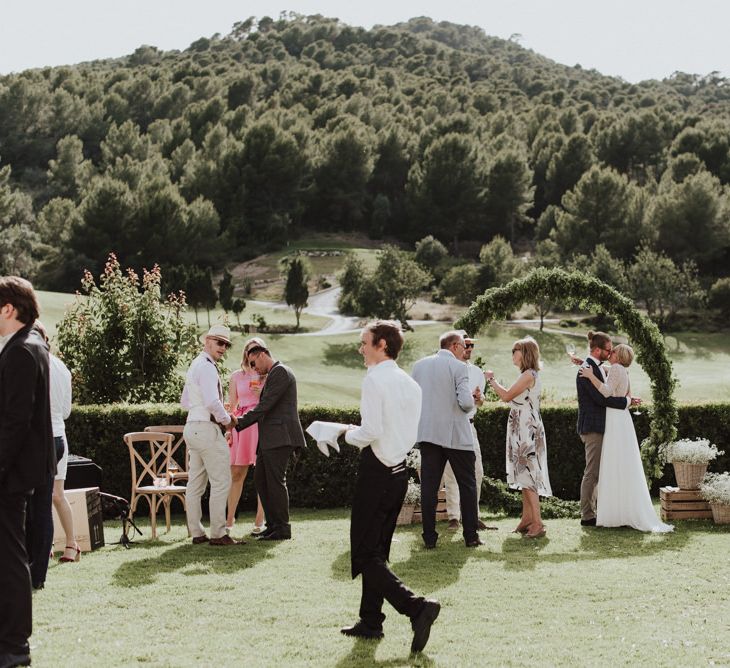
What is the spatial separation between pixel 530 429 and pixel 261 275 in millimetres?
59151

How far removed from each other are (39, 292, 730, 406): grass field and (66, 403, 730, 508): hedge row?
16961mm

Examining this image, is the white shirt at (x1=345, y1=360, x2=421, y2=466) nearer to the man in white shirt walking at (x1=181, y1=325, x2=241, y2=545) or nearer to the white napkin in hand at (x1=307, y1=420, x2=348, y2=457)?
the white napkin in hand at (x1=307, y1=420, x2=348, y2=457)

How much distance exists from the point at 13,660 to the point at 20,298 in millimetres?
1854

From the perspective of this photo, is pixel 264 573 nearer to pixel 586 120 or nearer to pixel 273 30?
pixel 586 120

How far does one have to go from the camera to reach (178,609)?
20.0ft

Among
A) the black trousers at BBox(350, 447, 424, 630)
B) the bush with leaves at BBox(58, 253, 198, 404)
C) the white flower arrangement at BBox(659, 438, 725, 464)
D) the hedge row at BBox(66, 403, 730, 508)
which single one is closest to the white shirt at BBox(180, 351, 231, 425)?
the black trousers at BBox(350, 447, 424, 630)

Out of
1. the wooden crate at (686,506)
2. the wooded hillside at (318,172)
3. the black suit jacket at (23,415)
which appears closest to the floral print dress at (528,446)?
the wooden crate at (686,506)

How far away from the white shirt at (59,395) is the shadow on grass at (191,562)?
4.06 ft

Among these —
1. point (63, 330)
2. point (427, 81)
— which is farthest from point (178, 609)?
point (427, 81)

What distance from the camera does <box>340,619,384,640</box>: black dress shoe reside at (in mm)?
5453

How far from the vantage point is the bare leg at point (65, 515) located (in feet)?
24.5

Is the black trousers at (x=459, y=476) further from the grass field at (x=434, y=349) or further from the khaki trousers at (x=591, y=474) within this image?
the grass field at (x=434, y=349)

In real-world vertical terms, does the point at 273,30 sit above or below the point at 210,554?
above

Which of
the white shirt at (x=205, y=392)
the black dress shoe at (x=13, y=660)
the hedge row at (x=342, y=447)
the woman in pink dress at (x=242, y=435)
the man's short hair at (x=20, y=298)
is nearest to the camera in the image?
the black dress shoe at (x=13, y=660)
